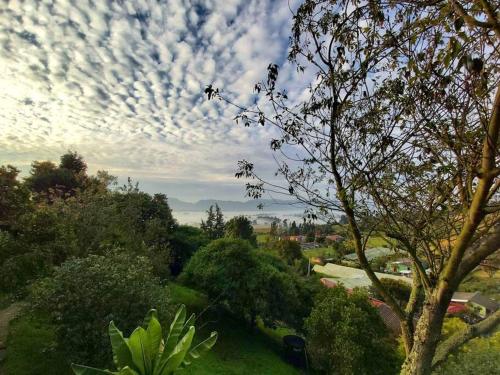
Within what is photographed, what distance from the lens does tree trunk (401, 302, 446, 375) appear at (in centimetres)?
423

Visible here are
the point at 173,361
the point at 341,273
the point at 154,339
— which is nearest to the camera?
the point at 173,361

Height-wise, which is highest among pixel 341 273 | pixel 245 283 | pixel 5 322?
pixel 245 283

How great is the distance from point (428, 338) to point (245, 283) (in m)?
17.3

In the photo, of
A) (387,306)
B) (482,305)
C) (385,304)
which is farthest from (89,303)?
(482,305)

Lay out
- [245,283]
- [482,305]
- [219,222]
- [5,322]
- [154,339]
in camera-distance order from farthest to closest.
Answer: [219,222]
[482,305]
[245,283]
[5,322]
[154,339]

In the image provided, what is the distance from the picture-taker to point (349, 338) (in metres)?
15.5

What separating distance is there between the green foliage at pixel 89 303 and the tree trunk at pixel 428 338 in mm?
8044

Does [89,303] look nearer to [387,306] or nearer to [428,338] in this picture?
[428,338]

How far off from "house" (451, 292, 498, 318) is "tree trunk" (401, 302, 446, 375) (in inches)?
1771

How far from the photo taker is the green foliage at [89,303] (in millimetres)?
→ 8867

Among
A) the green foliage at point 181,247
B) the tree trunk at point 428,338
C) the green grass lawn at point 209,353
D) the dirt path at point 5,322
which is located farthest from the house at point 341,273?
the tree trunk at point 428,338

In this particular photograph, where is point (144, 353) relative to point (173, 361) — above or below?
above

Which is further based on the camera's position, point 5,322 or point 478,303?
point 478,303

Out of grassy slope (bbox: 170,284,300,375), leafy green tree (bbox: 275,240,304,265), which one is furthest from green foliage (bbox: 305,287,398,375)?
leafy green tree (bbox: 275,240,304,265)
